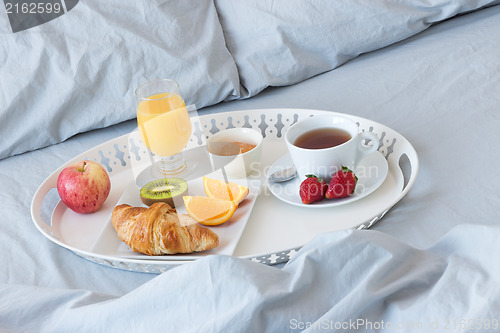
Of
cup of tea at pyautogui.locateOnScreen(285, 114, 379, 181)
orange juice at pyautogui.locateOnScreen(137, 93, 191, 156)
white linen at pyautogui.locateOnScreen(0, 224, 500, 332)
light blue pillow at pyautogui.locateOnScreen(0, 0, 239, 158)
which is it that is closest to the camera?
white linen at pyautogui.locateOnScreen(0, 224, 500, 332)

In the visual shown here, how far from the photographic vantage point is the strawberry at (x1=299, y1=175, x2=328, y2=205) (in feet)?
3.30

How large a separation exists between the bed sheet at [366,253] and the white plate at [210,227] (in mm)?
36

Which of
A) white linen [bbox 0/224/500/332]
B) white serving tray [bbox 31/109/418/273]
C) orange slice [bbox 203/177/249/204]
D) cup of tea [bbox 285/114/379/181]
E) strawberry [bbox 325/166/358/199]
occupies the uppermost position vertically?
white linen [bbox 0/224/500/332]

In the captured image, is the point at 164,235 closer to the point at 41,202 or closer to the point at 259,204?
the point at 259,204

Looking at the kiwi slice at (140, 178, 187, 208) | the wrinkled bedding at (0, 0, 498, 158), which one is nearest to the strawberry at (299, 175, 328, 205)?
the kiwi slice at (140, 178, 187, 208)

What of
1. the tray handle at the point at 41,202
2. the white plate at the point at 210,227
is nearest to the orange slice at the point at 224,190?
the white plate at the point at 210,227

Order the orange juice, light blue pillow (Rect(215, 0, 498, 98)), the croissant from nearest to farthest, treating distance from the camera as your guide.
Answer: the croissant, the orange juice, light blue pillow (Rect(215, 0, 498, 98))

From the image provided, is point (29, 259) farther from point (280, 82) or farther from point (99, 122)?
point (280, 82)

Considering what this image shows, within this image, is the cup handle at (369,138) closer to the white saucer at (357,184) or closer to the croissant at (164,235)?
the white saucer at (357,184)

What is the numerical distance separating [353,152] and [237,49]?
2.00 ft

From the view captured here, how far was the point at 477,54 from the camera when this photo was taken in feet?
4.75

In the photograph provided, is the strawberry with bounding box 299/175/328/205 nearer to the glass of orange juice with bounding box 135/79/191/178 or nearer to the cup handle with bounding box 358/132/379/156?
the cup handle with bounding box 358/132/379/156

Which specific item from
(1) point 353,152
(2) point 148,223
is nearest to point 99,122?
(2) point 148,223

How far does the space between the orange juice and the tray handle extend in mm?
202
